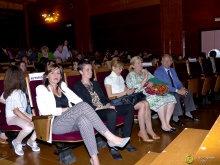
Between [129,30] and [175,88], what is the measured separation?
7.17m

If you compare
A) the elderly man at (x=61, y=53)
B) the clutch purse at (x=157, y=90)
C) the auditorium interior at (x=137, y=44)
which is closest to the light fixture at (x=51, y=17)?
the auditorium interior at (x=137, y=44)

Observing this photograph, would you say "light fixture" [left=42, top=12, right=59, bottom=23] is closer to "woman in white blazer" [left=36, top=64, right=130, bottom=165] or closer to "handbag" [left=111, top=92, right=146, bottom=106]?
"handbag" [left=111, top=92, right=146, bottom=106]

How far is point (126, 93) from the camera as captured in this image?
3.32 m

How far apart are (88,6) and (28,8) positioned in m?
4.55

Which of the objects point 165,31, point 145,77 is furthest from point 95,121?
point 165,31

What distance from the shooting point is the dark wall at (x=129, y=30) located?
32.7ft

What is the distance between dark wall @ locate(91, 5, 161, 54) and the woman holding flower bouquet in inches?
258

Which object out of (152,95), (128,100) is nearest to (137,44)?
(152,95)

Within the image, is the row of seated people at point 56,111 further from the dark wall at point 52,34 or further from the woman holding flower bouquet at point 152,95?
the dark wall at point 52,34

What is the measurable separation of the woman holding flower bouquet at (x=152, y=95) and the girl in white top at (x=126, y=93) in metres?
0.18

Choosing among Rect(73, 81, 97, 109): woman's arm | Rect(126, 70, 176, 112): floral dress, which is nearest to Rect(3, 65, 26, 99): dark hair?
Rect(73, 81, 97, 109): woman's arm

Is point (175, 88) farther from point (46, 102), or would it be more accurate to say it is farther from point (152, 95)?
point (46, 102)

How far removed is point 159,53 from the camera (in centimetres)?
984

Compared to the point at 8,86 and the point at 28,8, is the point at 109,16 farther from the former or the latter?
the point at 8,86
